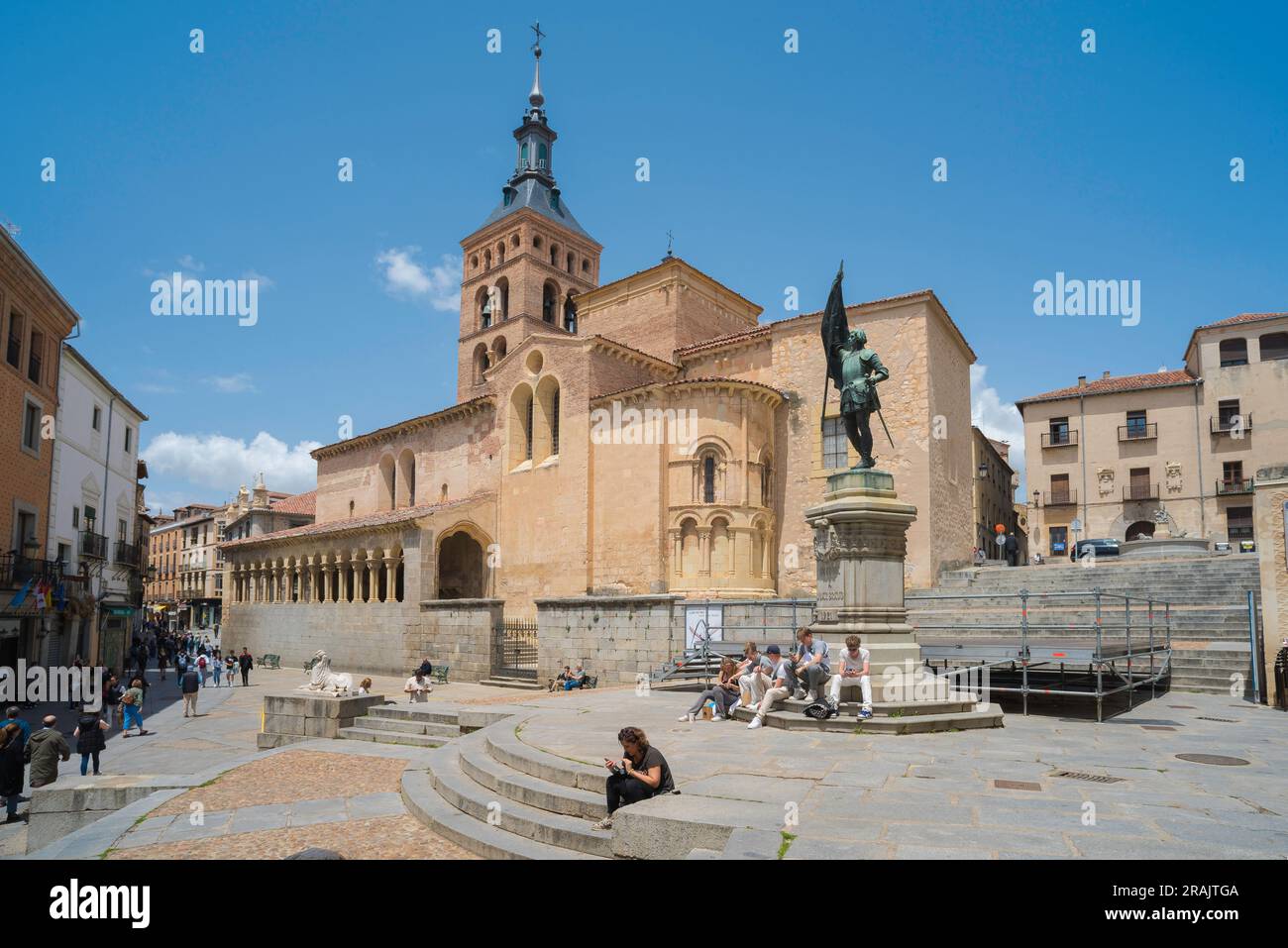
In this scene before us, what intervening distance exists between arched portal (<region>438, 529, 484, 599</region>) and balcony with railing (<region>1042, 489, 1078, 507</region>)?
29.0 meters

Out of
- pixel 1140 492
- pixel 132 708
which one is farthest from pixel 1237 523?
pixel 132 708

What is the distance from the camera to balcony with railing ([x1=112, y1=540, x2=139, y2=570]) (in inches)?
1210

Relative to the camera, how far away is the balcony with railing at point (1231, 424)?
1486 inches

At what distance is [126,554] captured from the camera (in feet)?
104

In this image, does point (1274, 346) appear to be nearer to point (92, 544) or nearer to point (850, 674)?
point (850, 674)

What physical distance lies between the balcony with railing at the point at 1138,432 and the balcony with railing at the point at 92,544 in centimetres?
4492

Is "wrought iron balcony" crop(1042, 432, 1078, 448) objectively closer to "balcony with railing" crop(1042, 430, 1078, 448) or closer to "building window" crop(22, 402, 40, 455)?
"balcony with railing" crop(1042, 430, 1078, 448)

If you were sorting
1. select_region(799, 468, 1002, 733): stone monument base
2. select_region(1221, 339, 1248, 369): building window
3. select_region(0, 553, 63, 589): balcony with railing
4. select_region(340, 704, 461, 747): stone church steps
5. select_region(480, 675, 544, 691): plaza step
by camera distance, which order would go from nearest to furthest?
select_region(799, 468, 1002, 733): stone monument base → select_region(340, 704, 461, 747): stone church steps → select_region(0, 553, 63, 589): balcony with railing → select_region(480, 675, 544, 691): plaza step → select_region(1221, 339, 1248, 369): building window

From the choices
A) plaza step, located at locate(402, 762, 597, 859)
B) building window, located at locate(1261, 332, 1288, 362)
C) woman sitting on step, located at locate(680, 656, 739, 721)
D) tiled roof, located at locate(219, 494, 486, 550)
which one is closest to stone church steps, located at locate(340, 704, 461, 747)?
plaza step, located at locate(402, 762, 597, 859)

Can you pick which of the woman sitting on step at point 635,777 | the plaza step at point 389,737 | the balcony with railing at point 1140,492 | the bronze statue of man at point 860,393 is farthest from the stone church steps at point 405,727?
the balcony with railing at point 1140,492

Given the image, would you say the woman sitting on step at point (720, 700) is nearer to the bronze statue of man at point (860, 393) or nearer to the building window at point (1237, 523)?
the bronze statue of man at point (860, 393)

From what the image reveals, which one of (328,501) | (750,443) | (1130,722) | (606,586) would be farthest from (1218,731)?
(328,501)

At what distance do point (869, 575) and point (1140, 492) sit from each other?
3620 centimetres
